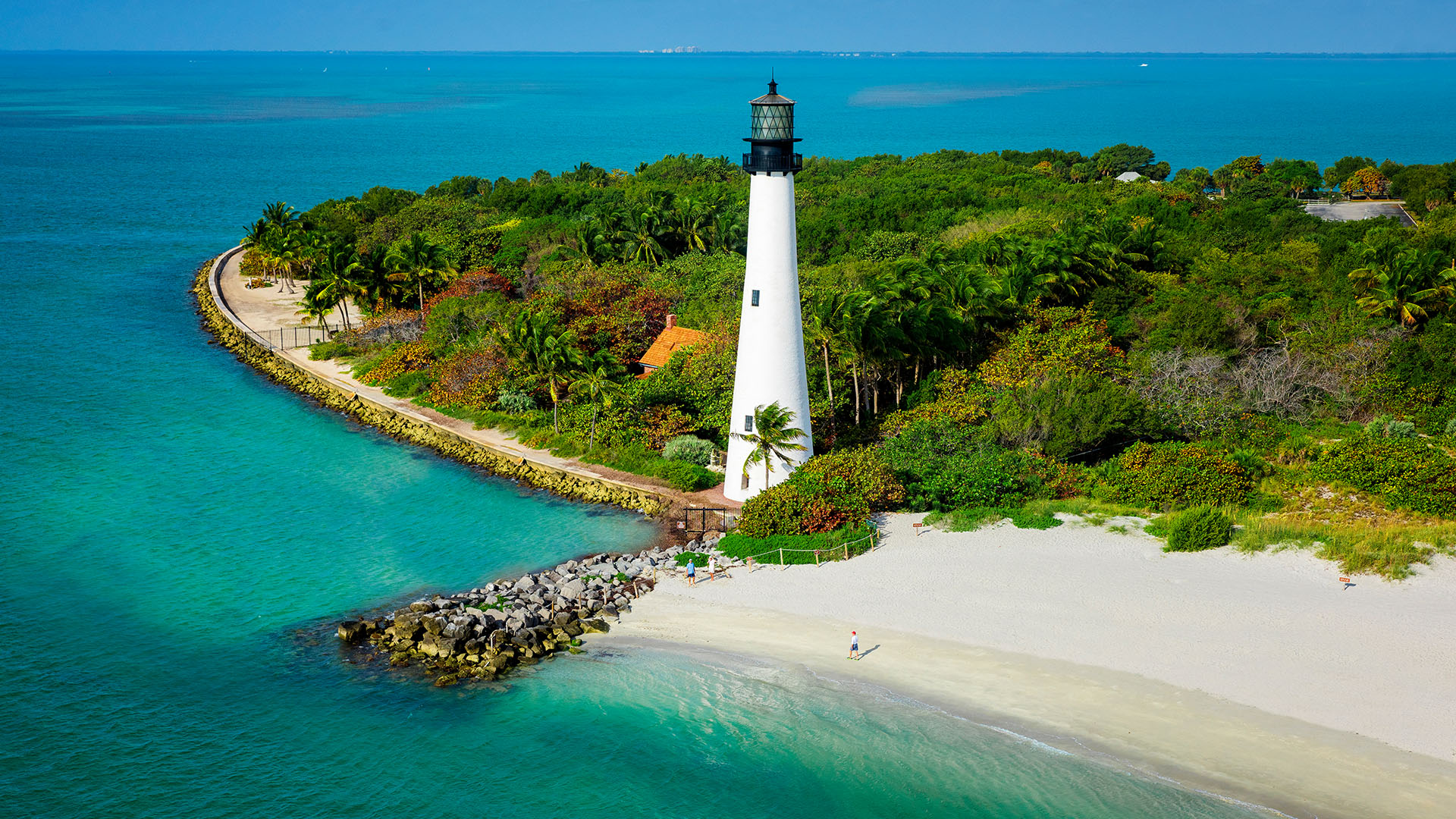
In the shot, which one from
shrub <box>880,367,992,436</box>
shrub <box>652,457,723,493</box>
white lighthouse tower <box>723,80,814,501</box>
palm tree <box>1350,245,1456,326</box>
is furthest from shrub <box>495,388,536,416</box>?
palm tree <box>1350,245,1456,326</box>

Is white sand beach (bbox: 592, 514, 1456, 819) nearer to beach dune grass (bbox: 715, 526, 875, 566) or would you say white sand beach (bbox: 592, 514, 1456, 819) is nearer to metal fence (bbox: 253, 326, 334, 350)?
beach dune grass (bbox: 715, 526, 875, 566)

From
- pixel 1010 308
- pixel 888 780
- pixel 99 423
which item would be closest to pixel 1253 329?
pixel 1010 308

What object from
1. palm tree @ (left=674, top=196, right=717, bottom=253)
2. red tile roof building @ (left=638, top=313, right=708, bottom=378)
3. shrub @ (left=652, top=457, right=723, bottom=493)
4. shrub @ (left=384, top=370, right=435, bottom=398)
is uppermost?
palm tree @ (left=674, top=196, right=717, bottom=253)

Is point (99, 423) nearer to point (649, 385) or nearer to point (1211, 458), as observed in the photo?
point (649, 385)

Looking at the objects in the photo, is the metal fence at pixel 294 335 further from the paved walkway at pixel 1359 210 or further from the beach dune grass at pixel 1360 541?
the paved walkway at pixel 1359 210

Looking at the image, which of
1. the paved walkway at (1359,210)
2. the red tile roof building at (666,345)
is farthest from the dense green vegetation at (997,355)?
the paved walkway at (1359,210)

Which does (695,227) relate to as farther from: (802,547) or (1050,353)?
(802,547)
